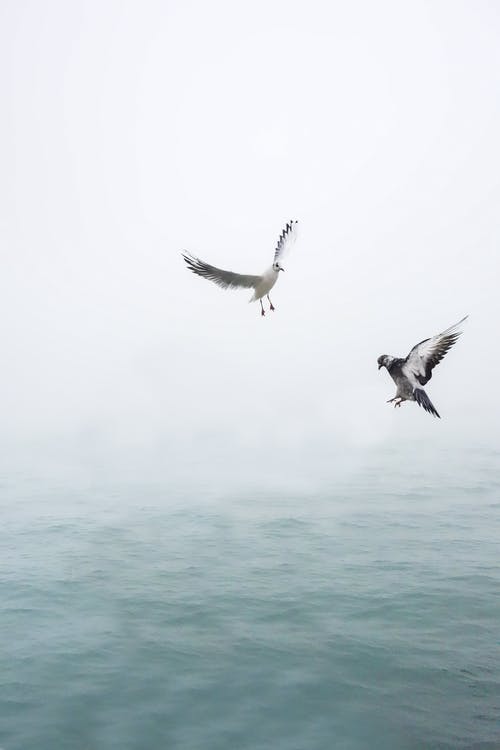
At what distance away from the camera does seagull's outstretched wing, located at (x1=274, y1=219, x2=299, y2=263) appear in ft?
45.2

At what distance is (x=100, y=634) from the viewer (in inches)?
1239

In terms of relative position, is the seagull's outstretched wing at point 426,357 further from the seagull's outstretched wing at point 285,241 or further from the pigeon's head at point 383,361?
the seagull's outstretched wing at point 285,241

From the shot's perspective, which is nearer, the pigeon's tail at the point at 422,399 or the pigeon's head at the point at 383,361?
the pigeon's tail at the point at 422,399

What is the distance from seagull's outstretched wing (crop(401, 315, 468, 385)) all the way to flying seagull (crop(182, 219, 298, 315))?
139 inches

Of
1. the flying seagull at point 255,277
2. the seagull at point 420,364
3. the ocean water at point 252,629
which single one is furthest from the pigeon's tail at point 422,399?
the ocean water at point 252,629

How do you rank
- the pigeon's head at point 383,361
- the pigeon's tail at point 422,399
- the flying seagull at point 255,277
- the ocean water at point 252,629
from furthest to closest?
1. the ocean water at point 252,629
2. the flying seagull at point 255,277
3. the pigeon's head at point 383,361
4. the pigeon's tail at point 422,399

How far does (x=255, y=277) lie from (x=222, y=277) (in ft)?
2.19

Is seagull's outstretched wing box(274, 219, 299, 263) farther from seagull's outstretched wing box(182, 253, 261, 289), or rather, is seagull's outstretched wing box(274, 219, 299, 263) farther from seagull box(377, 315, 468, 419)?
seagull box(377, 315, 468, 419)

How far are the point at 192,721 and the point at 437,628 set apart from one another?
12.5 meters

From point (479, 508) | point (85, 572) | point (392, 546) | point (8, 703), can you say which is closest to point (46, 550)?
point (85, 572)

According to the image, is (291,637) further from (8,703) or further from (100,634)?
(8,703)

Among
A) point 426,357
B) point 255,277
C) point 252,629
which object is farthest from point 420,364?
point 252,629

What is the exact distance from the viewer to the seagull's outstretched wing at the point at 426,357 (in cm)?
1034

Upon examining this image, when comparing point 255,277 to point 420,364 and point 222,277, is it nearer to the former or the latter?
point 222,277
